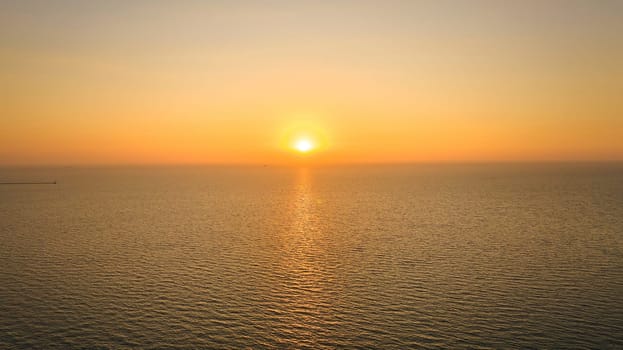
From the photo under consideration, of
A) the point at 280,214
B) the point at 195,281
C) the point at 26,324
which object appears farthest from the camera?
the point at 280,214

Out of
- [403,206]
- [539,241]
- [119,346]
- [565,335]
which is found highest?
[403,206]

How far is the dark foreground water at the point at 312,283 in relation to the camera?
4503 centimetres

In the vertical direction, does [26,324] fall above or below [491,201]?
below

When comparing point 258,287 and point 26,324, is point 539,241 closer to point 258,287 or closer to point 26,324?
point 258,287

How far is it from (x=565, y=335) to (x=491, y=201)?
447ft

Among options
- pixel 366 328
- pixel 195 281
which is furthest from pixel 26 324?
pixel 366 328

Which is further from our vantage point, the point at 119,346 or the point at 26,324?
the point at 26,324

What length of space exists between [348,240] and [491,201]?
101646 mm

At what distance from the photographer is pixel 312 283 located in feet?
209

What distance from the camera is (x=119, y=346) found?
139 ft

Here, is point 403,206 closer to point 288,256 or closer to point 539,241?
point 539,241

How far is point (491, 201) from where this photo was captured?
171125 millimetres

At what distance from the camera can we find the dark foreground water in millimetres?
45031

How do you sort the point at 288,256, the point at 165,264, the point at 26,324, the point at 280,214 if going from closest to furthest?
the point at 26,324, the point at 165,264, the point at 288,256, the point at 280,214
